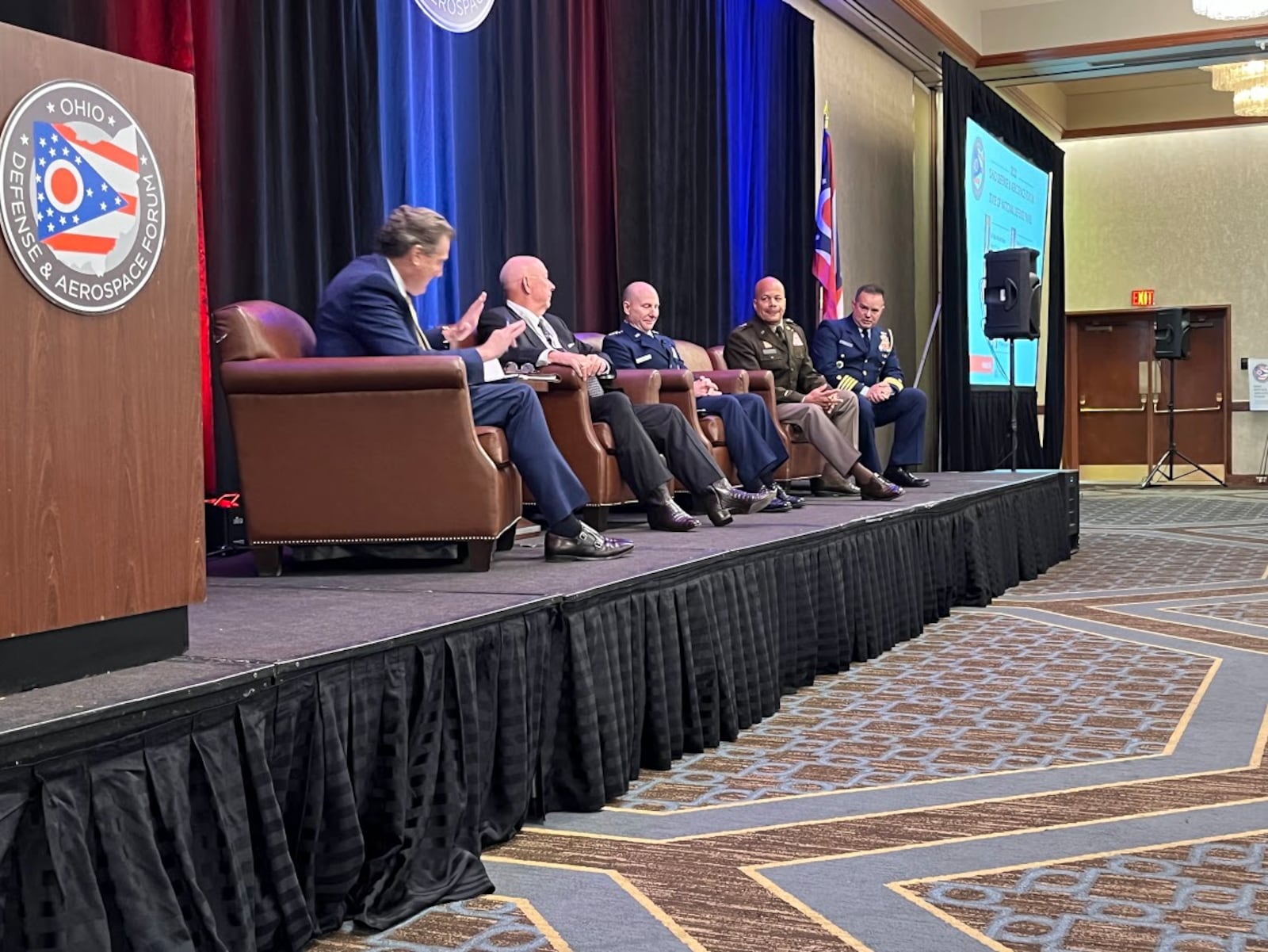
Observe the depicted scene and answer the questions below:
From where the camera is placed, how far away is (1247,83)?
11266 millimetres

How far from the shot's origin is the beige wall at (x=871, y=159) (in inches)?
378

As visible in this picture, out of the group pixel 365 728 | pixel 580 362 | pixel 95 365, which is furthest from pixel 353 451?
pixel 95 365

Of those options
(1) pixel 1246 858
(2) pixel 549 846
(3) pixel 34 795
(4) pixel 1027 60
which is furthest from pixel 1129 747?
(4) pixel 1027 60

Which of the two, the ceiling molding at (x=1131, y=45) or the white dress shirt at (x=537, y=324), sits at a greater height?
the ceiling molding at (x=1131, y=45)

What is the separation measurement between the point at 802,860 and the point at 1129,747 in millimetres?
1120

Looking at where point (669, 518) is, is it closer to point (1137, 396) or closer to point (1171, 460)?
point (1171, 460)

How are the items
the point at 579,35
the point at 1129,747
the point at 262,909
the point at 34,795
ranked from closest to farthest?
the point at 34,795, the point at 262,909, the point at 1129,747, the point at 579,35

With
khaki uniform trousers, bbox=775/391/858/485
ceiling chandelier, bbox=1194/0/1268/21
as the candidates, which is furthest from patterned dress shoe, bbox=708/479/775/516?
ceiling chandelier, bbox=1194/0/1268/21

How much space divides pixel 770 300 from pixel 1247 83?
6.64 meters

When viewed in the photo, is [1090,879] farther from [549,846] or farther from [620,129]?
[620,129]

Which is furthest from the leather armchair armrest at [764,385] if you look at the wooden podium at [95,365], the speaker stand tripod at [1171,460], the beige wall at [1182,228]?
the beige wall at [1182,228]

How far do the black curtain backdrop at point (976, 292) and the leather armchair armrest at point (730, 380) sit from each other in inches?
133

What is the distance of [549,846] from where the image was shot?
2.51 metres

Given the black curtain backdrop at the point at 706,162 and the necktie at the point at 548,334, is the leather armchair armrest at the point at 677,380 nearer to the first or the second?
the necktie at the point at 548,334
